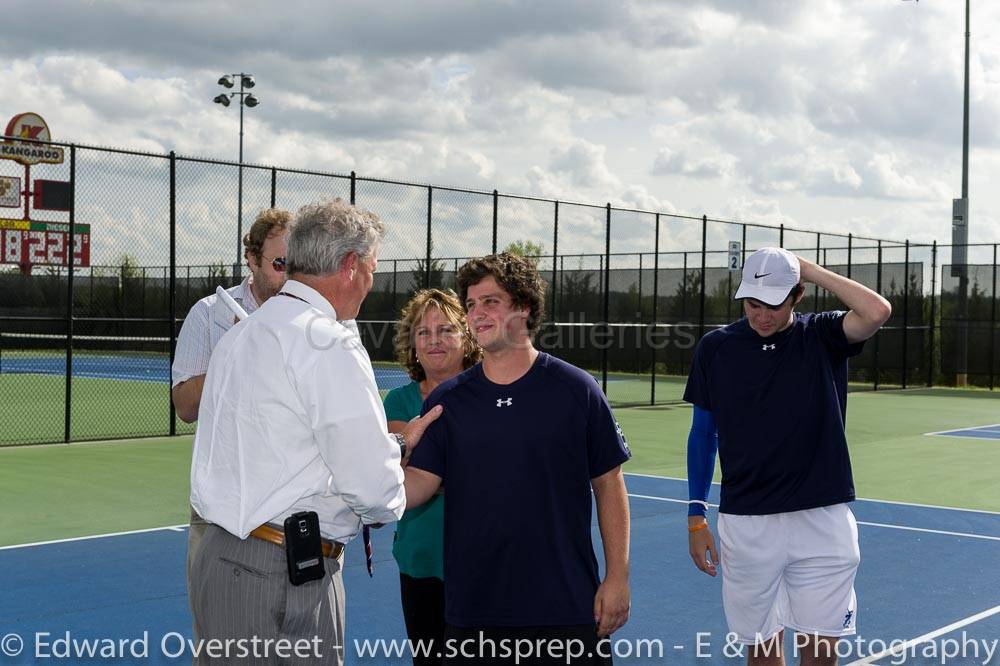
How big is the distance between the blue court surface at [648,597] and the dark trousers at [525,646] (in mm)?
2217

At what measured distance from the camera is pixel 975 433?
53.4 feet

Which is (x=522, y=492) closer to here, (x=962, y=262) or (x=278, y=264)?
(x=278, y=264)

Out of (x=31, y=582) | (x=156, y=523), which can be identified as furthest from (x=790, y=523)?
(x=156, y=523)

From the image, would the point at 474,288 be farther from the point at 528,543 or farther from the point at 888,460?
the point at 888,460

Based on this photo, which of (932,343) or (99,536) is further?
(932,343)

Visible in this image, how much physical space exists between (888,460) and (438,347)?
34.1 ft

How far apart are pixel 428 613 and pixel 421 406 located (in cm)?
78

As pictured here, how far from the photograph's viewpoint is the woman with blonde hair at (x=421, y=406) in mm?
3791

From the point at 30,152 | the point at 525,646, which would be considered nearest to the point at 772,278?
the point at 525,646

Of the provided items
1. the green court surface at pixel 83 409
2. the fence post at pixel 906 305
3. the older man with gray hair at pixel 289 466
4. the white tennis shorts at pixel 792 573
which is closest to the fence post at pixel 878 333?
the fence post at pixel 906 305

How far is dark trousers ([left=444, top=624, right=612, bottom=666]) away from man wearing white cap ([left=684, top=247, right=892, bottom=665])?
4.18 ft

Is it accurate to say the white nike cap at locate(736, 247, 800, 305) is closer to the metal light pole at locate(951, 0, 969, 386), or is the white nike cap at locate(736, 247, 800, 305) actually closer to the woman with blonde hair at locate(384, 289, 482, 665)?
the woman with blonde hair at locate(384, 289, 482, 665)

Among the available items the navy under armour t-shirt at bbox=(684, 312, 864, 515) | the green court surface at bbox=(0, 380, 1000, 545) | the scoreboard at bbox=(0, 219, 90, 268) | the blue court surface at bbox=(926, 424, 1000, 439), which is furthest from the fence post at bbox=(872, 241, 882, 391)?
the navy under armour t-shirt at bbox=(684, 312, 864, 515)

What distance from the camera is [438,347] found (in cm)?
406
